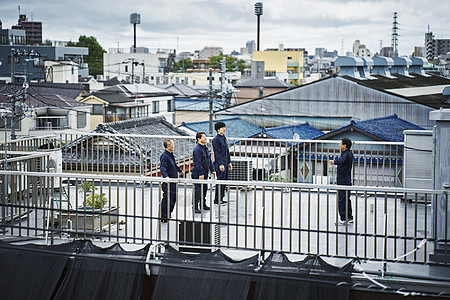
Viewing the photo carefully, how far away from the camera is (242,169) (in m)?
9.17

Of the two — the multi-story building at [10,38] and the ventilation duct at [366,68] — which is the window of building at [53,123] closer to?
the multi-story building at [10,38]

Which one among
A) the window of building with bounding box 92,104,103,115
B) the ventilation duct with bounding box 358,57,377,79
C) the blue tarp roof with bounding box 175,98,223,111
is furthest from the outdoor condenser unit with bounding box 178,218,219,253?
the blue tarp roof with bounding box 175,98,223,111

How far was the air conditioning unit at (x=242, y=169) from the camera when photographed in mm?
9125

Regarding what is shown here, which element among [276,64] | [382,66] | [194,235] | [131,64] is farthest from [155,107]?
[194,235]

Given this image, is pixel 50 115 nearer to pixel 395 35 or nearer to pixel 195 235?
pixel 195 235

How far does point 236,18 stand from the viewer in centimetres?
7312

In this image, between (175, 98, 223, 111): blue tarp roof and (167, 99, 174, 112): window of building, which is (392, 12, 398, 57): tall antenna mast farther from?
(167, 99, 174, 112): window of building

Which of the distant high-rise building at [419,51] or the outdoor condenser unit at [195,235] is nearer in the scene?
the outdoor condenser unit at [195,235]

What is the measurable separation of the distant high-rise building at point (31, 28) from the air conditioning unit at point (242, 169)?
47.6m

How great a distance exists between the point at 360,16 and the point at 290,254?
5815 cm

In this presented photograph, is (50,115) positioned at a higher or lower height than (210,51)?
lower

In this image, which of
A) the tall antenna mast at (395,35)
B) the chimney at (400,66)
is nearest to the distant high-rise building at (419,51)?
the tall antenna mast at (395,35)

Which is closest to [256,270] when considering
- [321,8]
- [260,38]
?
[321,8]

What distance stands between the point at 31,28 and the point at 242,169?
183 ft
